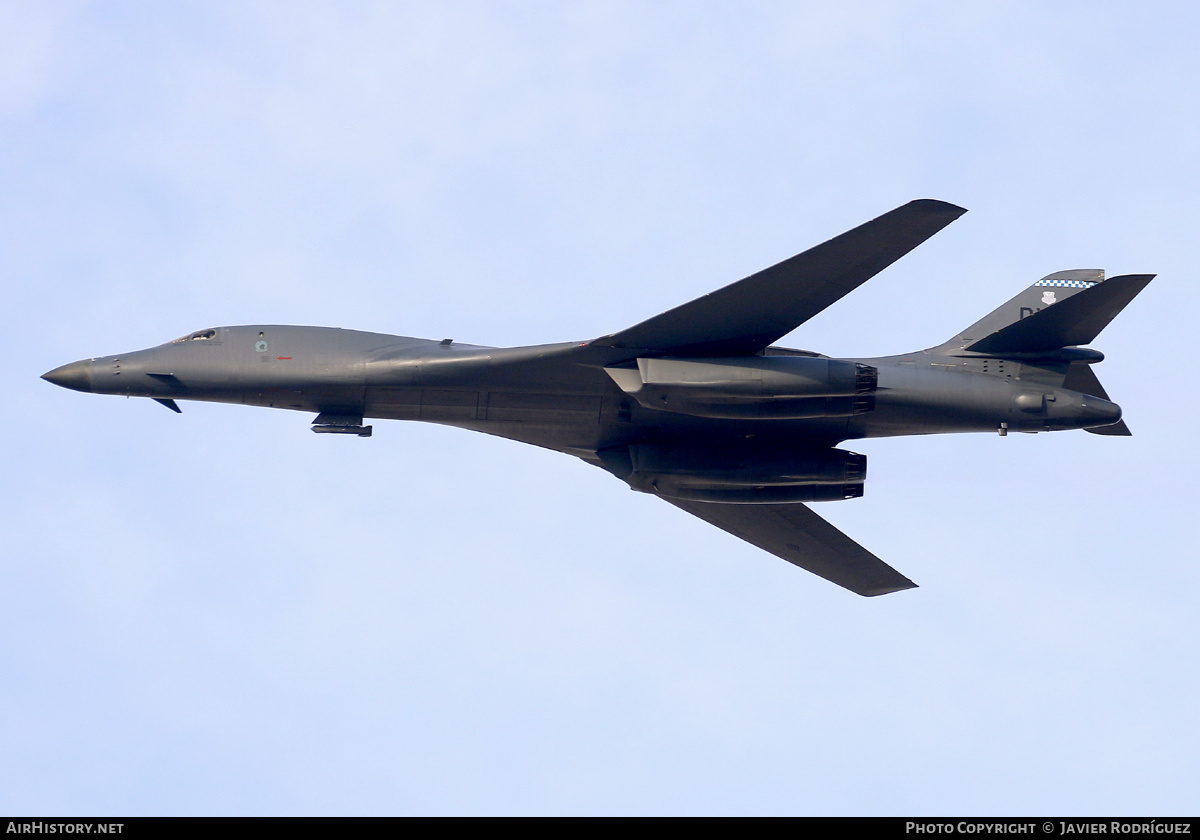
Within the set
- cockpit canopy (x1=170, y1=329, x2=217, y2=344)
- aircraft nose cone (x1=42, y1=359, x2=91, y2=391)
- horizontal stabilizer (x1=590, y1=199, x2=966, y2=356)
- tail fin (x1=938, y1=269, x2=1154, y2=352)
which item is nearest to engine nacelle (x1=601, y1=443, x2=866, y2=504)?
horizontal stabilizer (x1=590, y1=199, x2=966, y2=356)

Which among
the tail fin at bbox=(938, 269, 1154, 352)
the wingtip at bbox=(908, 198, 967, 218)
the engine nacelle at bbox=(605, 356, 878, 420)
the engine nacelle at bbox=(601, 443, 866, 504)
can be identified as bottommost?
the engine nacelle at bbox=(601, 443, 866, 504)

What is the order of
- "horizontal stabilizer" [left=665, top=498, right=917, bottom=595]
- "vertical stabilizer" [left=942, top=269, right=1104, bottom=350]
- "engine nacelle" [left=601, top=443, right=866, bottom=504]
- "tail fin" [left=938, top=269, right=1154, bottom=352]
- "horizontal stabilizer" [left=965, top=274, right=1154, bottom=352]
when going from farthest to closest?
"horizontal stabilizer" [left=665, top=498, right=917, bottom=595] < "vertical stabilizer" [left=942, top=269, right=1104, bottom=350] < "engine nacelle" [left=601, top=443, right=866, bottom=504] < "tail fin" [left=938, top=269, right=1154, bottom=352] < "horizontal stabilizer" [left=965, top=274, right=1154, bottom=352]

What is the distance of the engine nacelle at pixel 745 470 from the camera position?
2520 centimetres

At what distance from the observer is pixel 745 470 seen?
25.3m

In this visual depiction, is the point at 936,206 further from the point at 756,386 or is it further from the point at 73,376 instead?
the point at 73,376

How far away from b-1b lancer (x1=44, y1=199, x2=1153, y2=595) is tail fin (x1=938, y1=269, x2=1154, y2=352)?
4cm

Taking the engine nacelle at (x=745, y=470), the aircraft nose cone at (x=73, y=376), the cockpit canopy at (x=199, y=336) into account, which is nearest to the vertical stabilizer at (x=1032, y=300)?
the engine nacelle at (x=745, y=470)

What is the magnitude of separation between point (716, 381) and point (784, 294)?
75.1 inches

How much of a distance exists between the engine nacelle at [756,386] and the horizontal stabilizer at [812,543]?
5355 mm

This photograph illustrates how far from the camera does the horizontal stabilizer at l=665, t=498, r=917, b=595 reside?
91.8 ft

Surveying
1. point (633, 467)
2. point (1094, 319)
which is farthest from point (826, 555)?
point (1094, 319)

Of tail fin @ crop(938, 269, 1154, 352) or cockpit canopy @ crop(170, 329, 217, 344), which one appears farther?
cockpit canopy @ crop(170, 329, 217, 344)

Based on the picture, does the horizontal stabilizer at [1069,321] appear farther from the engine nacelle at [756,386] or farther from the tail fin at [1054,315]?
the engine nacelle at [756,386]

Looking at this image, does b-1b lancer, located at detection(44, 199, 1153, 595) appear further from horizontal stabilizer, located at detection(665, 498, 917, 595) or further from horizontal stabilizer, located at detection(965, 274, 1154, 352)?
horizontal stabilizer, located at detection(665, 498, 917, 595)
